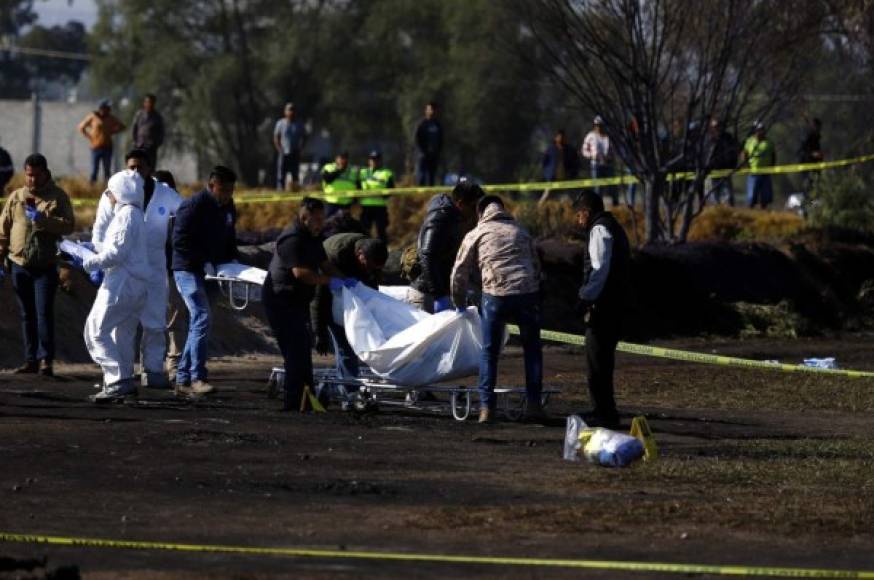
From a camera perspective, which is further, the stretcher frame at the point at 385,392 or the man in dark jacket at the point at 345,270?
the man in dark jacket at the point at 345,270

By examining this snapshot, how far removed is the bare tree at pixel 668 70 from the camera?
2734cm

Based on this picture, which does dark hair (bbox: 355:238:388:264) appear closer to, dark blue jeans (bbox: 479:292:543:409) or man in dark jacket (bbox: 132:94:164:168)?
dark blue jeans (bbox: 479:292:543:409)

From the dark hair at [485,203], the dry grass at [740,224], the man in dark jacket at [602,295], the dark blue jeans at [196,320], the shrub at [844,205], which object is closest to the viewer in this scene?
the man in dark jacket at [602,295]

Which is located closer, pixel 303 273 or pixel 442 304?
pixel 303 273

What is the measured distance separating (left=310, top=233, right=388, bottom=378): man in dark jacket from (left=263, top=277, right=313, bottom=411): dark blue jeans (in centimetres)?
46

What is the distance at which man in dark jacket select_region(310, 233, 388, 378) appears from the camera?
51.9 feet

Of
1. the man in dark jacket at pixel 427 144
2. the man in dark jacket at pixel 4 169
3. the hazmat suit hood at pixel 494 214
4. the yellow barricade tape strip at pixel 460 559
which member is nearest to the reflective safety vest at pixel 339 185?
the man in dark jacket at pixel 427 144

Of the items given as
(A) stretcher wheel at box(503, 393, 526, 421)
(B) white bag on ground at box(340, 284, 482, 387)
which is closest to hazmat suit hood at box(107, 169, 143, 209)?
(B) white bag on ground at box(340, 284, 482, 387)

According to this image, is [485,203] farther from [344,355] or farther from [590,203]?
[344,355]

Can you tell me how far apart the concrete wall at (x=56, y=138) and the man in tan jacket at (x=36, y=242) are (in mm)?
47368

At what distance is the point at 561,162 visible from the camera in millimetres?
34875

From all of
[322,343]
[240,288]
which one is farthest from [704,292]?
[322,343]

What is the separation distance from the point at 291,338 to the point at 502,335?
1.70 m

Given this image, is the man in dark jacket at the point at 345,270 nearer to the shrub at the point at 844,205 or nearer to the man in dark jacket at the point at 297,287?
the man in dark jacket at the point at 297,287
